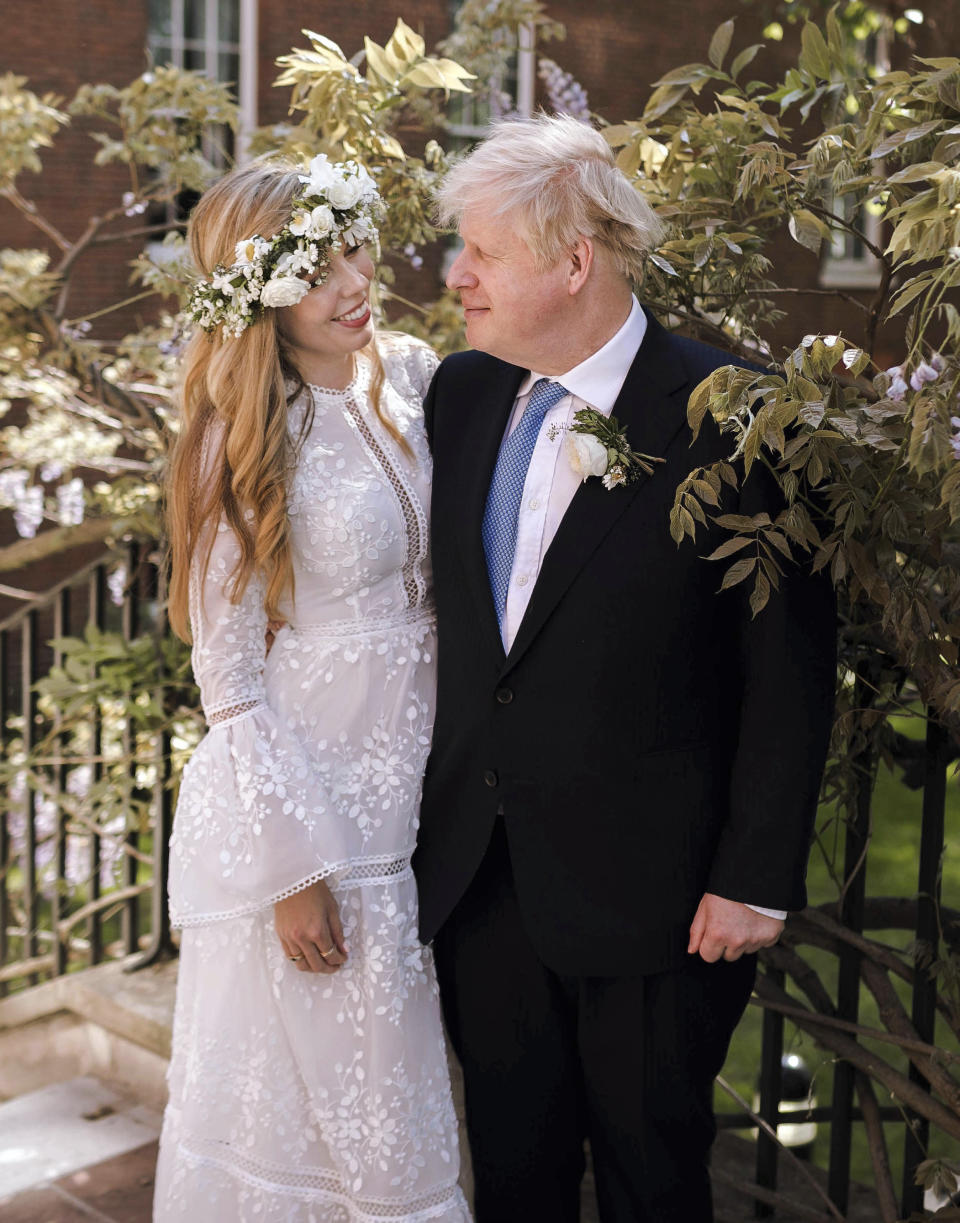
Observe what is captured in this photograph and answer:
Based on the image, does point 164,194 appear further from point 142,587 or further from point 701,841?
point 701,841

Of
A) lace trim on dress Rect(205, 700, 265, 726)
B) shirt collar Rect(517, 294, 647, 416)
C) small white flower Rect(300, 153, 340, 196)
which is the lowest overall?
lace trim on dress Rect(205, 700, 265, 726)

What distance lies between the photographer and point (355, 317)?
2.39 metres

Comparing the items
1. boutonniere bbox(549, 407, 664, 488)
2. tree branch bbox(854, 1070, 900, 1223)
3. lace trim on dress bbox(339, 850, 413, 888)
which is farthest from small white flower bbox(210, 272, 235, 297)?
tree branch bbox(854, 1070, 900, 1223)

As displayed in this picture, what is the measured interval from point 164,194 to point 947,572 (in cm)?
299

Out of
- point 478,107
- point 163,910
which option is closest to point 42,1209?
point 163,910

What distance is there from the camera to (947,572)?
1971mm

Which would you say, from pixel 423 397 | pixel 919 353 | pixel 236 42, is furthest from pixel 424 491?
pixel 236 42

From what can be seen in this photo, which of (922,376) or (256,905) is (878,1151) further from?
(922,376)

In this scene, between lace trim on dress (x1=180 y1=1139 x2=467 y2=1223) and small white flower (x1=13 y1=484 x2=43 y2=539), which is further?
small white flower (x1=13 y1=484 x2=43 y2=539)

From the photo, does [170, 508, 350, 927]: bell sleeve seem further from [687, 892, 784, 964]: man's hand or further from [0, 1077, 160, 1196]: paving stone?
[0, 1077, 160, 1196]: paving stone

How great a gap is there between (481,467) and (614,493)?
10.9 inches

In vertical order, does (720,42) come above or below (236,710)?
above

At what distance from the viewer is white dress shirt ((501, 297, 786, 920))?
220 cm

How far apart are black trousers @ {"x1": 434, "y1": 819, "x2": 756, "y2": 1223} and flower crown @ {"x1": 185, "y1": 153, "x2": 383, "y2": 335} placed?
39.1 inches
